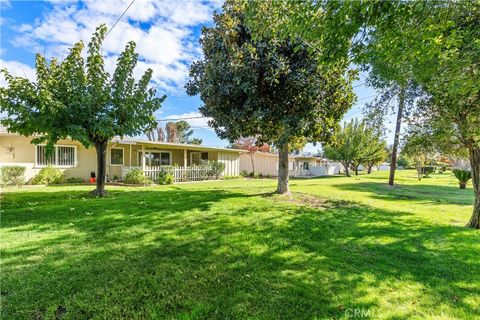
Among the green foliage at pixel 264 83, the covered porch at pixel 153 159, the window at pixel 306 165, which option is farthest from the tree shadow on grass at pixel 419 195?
the window at pixel 306 165

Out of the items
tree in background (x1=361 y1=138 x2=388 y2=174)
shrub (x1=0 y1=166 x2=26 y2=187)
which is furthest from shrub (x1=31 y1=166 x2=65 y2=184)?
tree in background (x1=361 y1=138 x2=388 y2=174)

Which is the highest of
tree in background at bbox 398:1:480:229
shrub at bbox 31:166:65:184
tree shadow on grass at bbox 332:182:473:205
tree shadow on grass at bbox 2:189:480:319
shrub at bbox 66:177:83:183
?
tree in background at bbox 398:1:480:229

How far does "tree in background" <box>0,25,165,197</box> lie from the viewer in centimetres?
800

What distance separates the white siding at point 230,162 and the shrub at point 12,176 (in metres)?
13.7

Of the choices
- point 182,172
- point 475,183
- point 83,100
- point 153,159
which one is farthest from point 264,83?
point 153,159

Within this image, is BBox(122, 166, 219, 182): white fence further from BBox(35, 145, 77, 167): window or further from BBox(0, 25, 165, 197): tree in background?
BBox(0, 25, 165, 197): tree in background

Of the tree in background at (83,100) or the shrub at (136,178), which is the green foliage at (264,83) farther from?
the shrub at (136,178)

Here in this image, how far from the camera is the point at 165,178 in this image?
53.0 feet

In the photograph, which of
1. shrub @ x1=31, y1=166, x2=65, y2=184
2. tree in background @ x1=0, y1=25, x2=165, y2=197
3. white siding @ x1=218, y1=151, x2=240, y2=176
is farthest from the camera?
white siding @ x1=218, y1=151, x2=240, y2=176

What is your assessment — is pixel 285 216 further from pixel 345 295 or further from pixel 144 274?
pixel 144 274

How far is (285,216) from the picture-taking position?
22.1ft

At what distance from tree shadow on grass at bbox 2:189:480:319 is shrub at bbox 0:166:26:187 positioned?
7.74 m

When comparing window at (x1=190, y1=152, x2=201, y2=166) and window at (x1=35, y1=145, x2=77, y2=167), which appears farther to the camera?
window at (x1=190, y1=152, x2=201, y2=166)

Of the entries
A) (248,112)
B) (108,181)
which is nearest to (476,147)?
(248,112)
